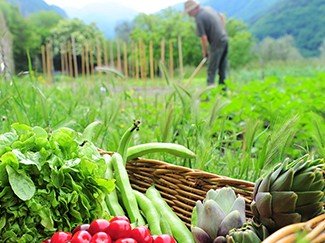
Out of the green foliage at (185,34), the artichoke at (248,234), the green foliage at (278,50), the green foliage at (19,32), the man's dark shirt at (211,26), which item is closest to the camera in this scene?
the artichoke at (248,234)

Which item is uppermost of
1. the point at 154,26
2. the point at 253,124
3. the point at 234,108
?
the point at 253,124

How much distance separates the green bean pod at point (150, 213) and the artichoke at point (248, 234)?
357mm

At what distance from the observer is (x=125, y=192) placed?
175 centimetres

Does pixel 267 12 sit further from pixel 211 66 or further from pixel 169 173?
pixel 169 173

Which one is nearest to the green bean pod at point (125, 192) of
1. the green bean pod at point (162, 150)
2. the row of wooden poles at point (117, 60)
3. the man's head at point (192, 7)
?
the green bean pod at point (162, 150)

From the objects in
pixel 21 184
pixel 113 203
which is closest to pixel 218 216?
pixel 113 203

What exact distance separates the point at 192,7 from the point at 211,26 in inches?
21.9

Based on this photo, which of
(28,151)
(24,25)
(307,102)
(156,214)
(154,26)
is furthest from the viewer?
(154,26)

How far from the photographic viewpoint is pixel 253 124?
1.95 metres

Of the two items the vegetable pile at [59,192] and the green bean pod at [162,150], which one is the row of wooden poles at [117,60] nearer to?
the green bean pod at [162,150]

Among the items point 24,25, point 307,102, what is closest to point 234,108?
point 307,102

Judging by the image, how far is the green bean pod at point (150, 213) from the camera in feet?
5.42

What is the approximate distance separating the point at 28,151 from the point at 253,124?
77 cm

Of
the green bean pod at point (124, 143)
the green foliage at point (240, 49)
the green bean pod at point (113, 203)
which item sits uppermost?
the green bean pod at point (124, 143)
